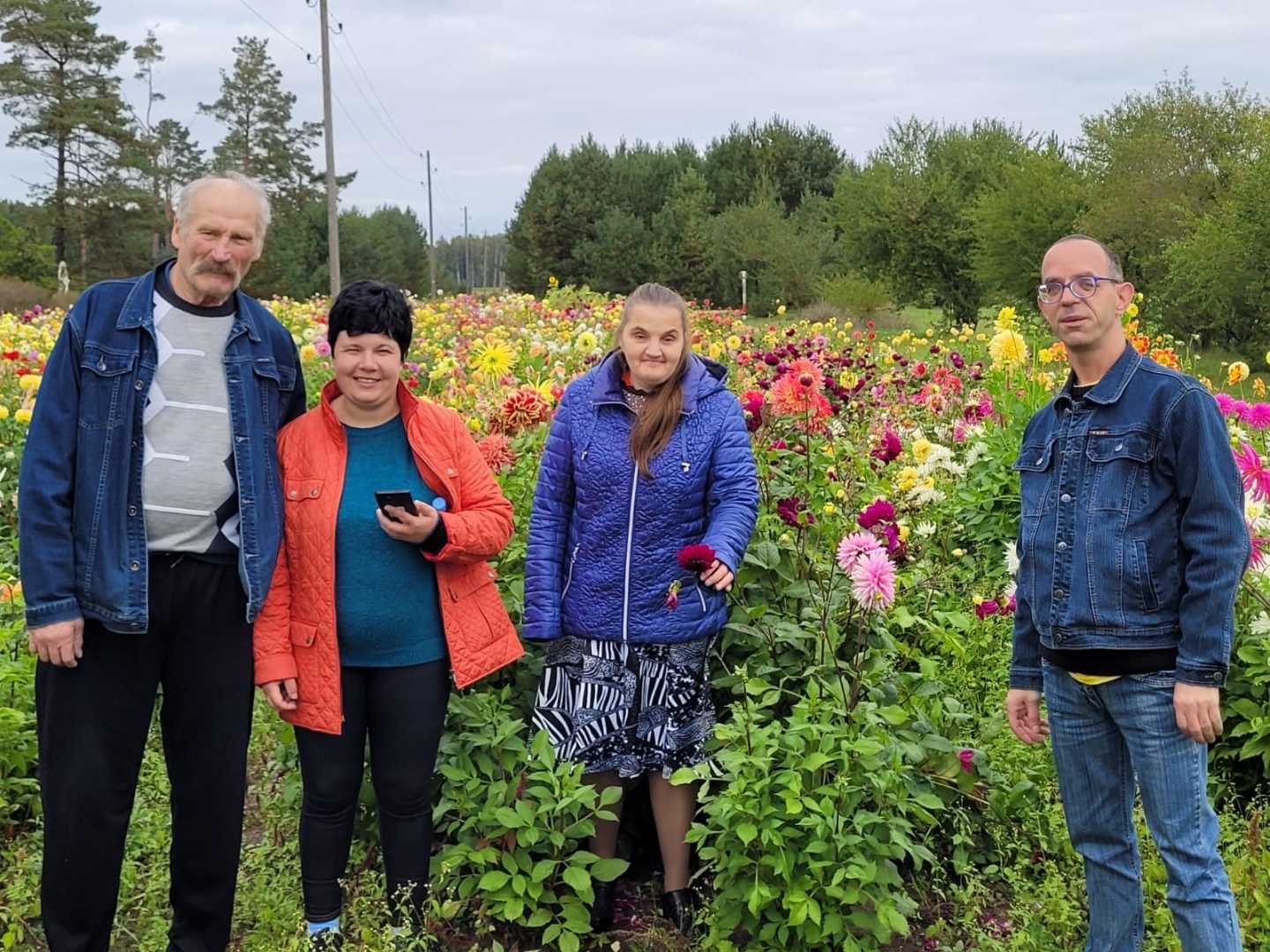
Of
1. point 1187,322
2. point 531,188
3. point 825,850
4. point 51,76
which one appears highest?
point 51,76

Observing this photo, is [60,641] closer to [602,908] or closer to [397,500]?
[397,500]

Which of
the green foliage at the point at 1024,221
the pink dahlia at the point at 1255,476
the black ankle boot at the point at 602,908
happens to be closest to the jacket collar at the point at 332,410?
the black ankle boot at the point at 602,908

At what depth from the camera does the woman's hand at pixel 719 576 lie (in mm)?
2471

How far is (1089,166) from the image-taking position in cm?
2502

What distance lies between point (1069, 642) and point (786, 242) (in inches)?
1260

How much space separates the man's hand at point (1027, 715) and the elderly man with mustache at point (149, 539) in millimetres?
1684

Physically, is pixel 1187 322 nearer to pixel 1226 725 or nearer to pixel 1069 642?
pixel 1226 725

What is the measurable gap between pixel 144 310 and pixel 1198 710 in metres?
2.23

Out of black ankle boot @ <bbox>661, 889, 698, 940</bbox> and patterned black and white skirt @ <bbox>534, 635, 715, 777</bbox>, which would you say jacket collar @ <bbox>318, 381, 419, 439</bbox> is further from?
black ankle boot @ <bbox>661, 889, 698, 940</bbox>

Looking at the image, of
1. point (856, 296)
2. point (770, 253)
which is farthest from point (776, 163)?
point (856, 296)

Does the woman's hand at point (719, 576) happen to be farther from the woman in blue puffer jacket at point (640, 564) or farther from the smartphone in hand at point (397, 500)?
the smartphone in hand at point (397, 500)

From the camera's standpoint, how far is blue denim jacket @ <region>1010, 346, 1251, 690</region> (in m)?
1.96

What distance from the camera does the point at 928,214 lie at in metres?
29.9

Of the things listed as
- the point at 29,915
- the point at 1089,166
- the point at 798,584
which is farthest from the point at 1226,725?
the point at 1089,166
